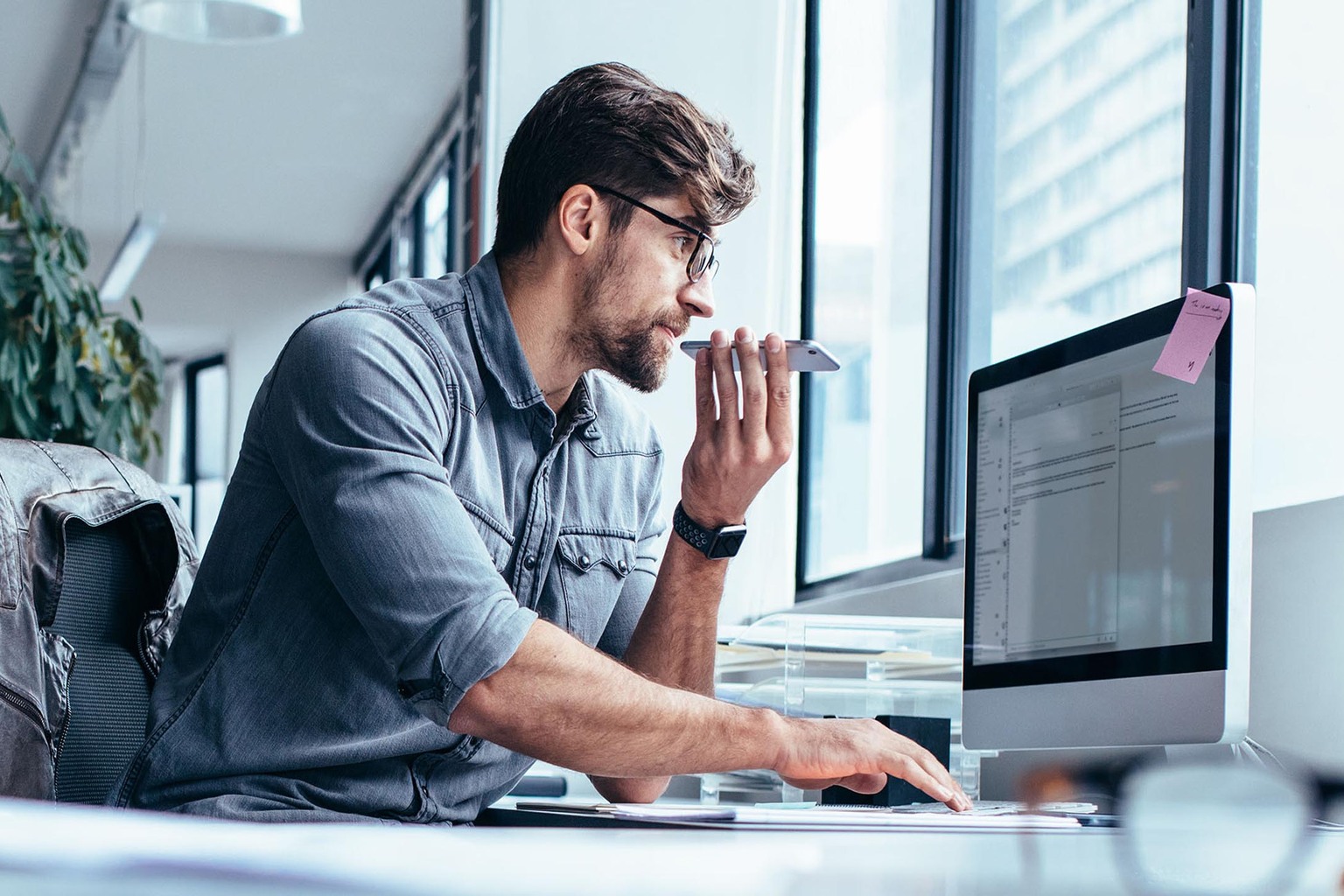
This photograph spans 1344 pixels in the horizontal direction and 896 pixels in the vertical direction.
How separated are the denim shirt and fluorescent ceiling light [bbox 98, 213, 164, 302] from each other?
4131 mm

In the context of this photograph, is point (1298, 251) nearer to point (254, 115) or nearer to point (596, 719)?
point (596, 719)

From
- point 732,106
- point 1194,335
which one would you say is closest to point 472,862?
point 1194,335

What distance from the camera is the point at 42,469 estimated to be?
141cm

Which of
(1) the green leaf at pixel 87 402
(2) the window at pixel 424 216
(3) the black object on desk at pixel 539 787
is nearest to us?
(3) the black object on desk at pixel 539 787

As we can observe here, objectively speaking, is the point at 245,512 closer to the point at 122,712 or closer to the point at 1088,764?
the point at 122,712

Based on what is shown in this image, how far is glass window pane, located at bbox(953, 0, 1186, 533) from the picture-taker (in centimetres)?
208

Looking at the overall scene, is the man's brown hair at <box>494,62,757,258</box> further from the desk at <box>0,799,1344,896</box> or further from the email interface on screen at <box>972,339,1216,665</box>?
the desk at <box>0,799,1344,896</box>

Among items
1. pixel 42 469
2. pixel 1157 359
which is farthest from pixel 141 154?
pixel 1157 359

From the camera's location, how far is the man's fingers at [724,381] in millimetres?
1435

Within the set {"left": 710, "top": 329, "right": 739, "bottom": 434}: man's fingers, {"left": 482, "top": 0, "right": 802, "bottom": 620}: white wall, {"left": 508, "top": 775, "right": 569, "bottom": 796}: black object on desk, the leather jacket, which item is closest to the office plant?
{"left": 482, "top": 0, "right": 802, "bottom": 620}: white wall

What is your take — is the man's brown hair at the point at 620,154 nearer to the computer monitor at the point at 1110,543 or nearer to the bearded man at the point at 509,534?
the bearded man at the point at 509,534

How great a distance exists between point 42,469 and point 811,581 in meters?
2.14

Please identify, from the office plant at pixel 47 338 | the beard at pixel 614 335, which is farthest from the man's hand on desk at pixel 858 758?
the office plant at pixel 47 338

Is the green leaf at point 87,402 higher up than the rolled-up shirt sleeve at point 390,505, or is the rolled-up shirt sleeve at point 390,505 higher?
the green leaf at point 87,402
